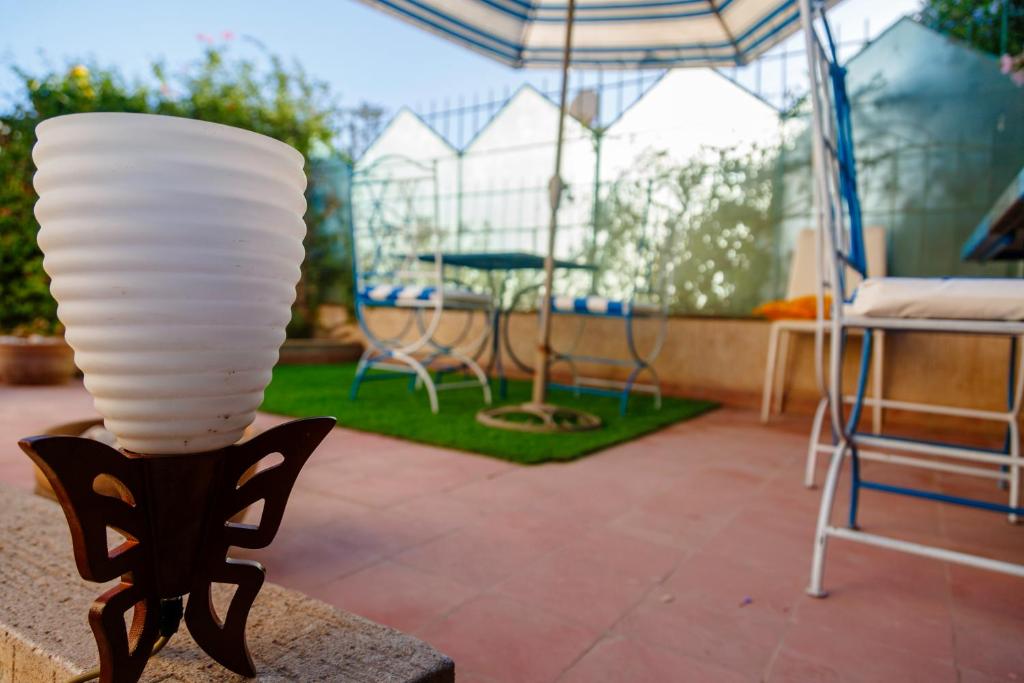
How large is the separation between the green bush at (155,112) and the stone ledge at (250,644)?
9.98 ft

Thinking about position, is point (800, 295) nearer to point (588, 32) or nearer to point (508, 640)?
point (588, 32)

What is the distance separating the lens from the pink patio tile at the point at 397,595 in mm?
1054

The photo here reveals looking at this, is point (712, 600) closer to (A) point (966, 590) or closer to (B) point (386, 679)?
(A) point (966, 590)

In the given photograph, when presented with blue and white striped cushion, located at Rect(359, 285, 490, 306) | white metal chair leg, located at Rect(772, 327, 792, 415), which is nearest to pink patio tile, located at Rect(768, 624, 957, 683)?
blue and white striped cushion, located at Rect(359, 285, 490, 306)

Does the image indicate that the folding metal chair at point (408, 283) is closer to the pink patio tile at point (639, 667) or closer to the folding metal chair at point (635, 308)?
the folding metal chair at point (635, 308)

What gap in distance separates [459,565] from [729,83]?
378cm

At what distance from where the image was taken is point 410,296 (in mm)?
2928

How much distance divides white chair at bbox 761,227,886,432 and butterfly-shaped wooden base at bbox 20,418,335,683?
2.98 metres

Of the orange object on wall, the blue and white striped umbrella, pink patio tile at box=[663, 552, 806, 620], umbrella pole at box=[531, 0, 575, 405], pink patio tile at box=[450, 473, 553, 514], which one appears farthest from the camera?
the orange object on wall

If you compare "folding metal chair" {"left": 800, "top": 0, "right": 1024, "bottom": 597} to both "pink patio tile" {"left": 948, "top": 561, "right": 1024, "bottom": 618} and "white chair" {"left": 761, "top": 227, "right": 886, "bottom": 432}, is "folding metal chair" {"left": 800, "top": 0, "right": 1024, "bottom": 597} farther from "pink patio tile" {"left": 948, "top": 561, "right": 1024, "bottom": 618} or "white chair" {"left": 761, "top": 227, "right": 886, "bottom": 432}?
"white chair" {"left": 761, "top": 227, "right": 886, "bottom": 432}

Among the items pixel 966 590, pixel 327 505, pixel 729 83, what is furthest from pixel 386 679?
pixel 729 83

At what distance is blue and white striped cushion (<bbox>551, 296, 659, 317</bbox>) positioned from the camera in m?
2.97

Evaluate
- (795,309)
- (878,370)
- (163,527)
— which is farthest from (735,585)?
(878,370)

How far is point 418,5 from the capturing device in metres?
2.62
